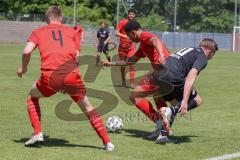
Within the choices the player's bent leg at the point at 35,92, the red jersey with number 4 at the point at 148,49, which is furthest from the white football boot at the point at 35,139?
the red jersey with number 4 at the point at 148,49

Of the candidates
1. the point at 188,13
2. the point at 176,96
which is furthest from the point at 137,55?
the point at 188,13

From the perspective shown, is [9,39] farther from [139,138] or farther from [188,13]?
[139,138]

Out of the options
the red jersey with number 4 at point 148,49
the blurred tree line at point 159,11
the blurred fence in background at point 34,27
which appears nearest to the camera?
the red jersey with number 4 at point 148,49

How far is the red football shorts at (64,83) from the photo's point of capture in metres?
7.39

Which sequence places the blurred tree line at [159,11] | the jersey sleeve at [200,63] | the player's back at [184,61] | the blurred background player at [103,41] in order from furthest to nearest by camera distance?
the blurred tree line at [159,11]
the blurred background player at [103,41]
the player's back at [184,61]
the jersey sleeve at [200,63]

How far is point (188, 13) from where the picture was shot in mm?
82812

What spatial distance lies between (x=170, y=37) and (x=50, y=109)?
54782 millimetres

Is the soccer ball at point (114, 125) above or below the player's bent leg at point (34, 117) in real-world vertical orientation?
below

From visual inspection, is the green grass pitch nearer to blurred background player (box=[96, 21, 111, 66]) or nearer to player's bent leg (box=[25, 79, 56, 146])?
player's bent leg (box=[25, 79, 56, 146])

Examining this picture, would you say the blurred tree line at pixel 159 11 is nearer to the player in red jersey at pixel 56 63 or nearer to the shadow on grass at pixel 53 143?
the shadow on grass at pixel 53 143

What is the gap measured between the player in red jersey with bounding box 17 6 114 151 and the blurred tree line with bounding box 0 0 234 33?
6527cm

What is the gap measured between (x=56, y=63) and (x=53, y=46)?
8.7 inches

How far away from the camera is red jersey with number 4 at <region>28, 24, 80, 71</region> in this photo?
732 cm

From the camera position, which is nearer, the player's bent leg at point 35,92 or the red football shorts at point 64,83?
the red football shorts at point 64,83
